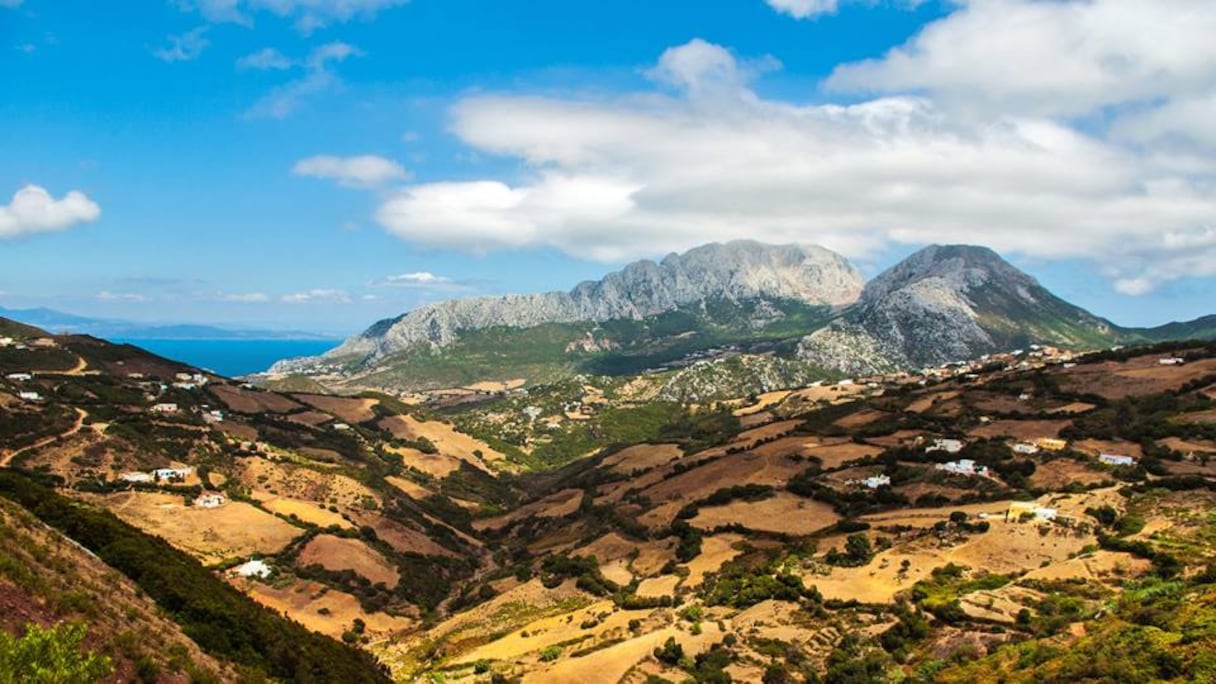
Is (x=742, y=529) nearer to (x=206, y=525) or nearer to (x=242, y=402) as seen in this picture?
(x=206, y=525)

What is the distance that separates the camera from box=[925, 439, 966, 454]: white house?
11056 cm

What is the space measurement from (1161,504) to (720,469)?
231ft

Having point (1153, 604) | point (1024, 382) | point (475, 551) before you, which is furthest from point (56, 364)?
point (1024, 382)

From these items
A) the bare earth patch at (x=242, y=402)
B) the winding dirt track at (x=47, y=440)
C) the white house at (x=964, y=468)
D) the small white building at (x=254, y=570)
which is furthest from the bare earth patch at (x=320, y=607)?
the bare earth patch at (x=242, y=402)

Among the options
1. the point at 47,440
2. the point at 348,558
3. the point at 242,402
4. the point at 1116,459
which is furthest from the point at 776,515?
the point at 242,402

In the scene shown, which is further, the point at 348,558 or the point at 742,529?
the point at 348,558

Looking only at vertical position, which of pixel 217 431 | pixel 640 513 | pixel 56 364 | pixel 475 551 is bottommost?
pixel 475 551

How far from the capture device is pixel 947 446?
11312cm

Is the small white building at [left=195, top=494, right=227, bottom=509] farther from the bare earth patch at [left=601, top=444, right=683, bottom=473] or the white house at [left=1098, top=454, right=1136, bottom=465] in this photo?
the white house at [left=1098, top=454, right=1136, bottom=465]

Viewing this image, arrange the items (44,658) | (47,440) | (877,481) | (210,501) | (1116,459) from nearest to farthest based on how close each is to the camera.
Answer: (44,658) → (1116,459) → (877,481) → (210,501) → (47,440)

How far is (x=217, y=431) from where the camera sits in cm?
14262

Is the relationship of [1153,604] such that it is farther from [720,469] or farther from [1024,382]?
[1024,382]

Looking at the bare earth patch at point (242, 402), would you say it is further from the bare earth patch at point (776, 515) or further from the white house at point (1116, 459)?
the white house at point (1116, 459)

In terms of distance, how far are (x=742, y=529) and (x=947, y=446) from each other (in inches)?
1736
